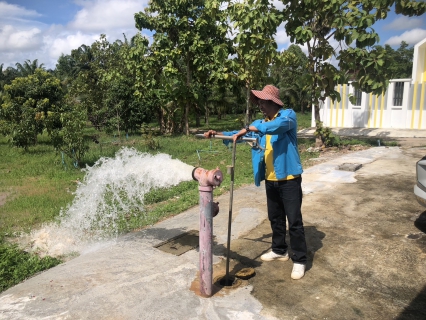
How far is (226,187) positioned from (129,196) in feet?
6.00

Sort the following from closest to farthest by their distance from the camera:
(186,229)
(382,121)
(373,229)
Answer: (373,229)
(186,229)
(382,121)

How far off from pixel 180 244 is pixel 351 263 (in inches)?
72.3

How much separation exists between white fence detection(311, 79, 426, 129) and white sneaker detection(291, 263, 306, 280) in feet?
51.6

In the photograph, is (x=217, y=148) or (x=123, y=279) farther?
(x=217, y=148)

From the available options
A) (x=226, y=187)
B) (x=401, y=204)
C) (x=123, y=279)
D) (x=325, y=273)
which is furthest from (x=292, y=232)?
(x=226, y=187)

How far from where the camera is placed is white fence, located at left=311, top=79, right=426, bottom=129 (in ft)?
57.0

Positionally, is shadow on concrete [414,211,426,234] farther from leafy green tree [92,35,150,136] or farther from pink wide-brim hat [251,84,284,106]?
leafy green tree [92,35,150,136]

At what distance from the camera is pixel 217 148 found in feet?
41.8

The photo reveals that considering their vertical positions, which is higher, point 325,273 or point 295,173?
point 295,173

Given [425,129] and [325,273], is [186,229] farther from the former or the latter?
[425,129]

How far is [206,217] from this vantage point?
2867mm

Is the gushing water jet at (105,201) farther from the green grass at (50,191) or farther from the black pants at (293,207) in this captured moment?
the black pants at (293,207)

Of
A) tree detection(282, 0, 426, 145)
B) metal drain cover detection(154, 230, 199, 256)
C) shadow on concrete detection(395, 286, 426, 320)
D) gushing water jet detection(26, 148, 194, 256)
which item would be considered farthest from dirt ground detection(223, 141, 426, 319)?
tree detection(282, 0, 426, 145)

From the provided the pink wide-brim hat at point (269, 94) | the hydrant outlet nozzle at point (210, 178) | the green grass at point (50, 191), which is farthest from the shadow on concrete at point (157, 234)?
the pink wide-brim hat at point (269, 94)
